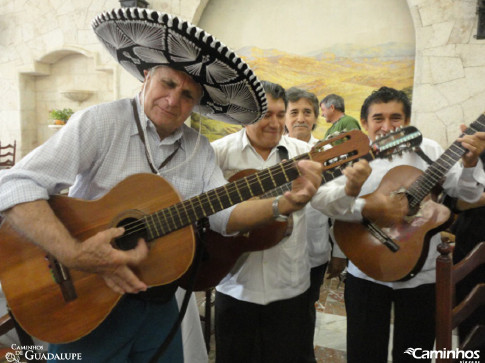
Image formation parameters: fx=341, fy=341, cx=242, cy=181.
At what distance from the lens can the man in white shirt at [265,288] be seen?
1.93 metres

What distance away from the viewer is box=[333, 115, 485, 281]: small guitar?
181 centimetres

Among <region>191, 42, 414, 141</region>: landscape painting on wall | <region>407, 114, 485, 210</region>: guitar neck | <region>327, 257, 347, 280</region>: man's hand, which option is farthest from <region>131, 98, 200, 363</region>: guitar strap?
<region>191, 42, 414, 141</region>: landscape painting on wall

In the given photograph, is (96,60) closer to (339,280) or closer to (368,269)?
(339,280)

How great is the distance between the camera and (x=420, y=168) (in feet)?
6.48

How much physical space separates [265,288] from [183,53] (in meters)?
1.29

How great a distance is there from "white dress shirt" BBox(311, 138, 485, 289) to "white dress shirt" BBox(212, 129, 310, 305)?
0.89 ft

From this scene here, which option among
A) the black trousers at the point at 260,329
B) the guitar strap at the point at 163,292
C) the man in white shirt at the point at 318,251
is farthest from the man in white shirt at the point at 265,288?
the guitar strap at the point at 163,292

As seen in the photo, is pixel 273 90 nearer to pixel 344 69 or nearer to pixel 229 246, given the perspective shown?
pixel 229 246

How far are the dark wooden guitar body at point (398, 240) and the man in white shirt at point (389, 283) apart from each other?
2.5 inches

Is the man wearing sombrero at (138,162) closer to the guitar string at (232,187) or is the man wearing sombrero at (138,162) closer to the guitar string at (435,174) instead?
the guitar string at (232,187)

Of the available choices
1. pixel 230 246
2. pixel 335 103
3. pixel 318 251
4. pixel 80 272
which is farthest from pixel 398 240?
pixel 335 103

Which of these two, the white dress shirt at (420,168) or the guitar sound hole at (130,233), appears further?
the white dress shirt at (420,168)

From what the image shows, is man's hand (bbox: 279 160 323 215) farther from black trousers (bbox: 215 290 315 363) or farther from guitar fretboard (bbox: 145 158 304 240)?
black trousers (bbox: 215 290 315 363)

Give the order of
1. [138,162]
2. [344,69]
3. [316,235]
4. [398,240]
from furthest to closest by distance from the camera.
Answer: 1. [344,69]
2. [316,235]
3. [398,240]
4. [138,162]
